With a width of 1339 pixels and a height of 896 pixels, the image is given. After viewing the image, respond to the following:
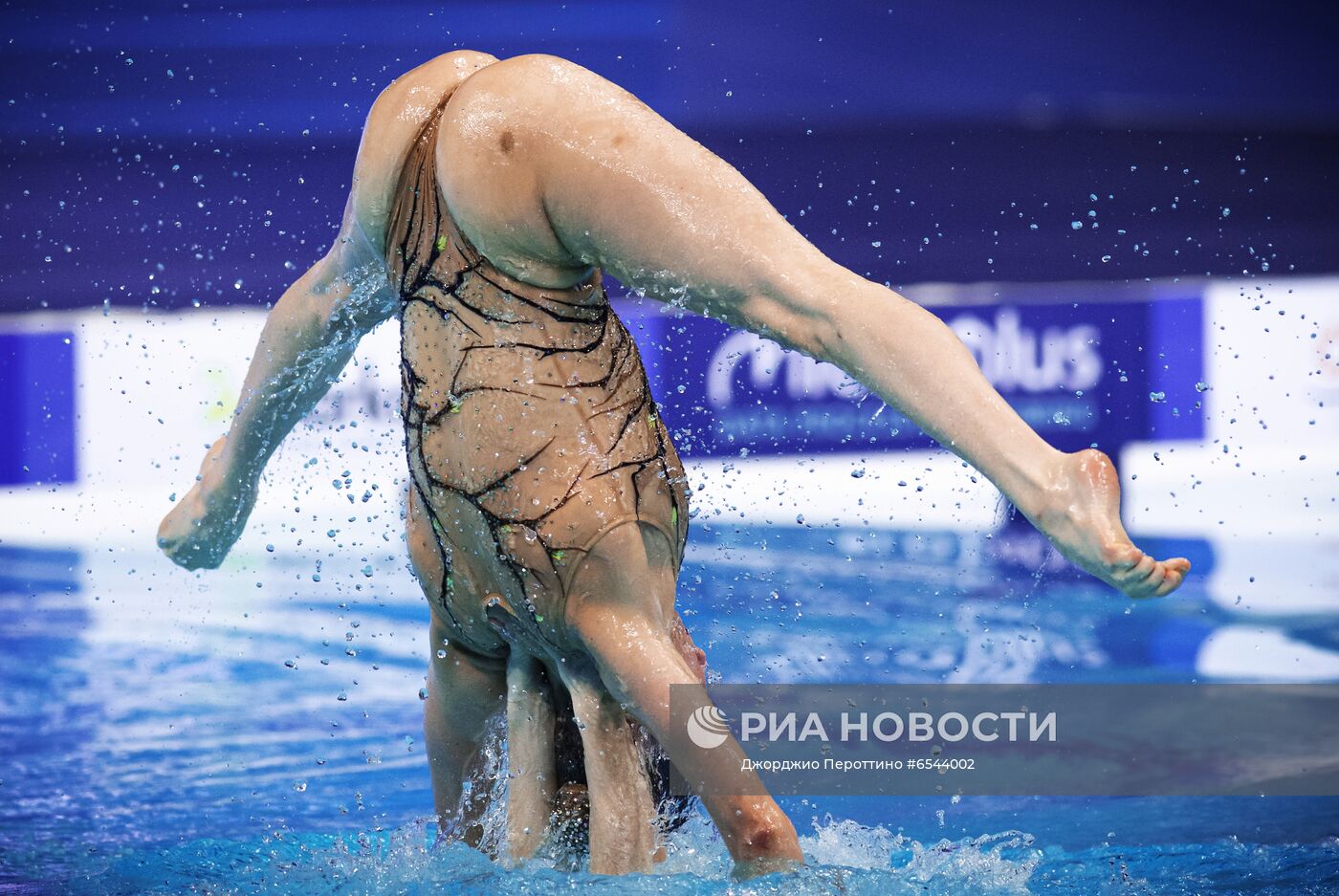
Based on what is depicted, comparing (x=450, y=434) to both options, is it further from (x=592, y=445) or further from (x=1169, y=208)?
(x=1169, y=208)

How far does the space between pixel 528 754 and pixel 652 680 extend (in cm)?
35

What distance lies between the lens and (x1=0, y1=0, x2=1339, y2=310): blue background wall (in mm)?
8523

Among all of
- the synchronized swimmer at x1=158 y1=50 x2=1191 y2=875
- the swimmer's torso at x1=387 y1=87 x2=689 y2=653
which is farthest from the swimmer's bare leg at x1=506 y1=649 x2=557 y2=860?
the swimmer's torso at x1=387 y1=87 x2=689 y2=653

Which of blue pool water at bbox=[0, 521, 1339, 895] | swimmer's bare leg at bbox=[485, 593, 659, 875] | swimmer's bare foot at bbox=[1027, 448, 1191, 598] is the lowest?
blue pool water at bbox=[0, 521, 1339, 895]

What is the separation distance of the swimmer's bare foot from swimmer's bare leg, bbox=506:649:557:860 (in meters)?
0.98

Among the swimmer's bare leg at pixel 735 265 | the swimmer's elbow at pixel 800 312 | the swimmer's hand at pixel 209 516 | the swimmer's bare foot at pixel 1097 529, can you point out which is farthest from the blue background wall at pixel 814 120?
the swimmer's bare foot at pixel 1097 529

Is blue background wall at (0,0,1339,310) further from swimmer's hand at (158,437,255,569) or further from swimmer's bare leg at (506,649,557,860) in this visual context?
swimmer's bare leg at (506,649,557,860)

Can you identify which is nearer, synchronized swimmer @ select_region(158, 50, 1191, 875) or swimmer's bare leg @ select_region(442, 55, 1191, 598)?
swimmer's bare leg @ select_region(442, 55, 1191, 598)

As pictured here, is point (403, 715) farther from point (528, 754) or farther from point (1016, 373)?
point (1016, 373)

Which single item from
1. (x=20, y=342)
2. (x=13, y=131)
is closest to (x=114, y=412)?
(x=20, y=342)

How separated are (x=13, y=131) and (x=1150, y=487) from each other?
6.98 m

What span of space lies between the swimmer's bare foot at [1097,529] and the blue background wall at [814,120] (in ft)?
22.6

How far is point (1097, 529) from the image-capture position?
151 centimetres

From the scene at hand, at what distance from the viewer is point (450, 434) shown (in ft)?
6.79
